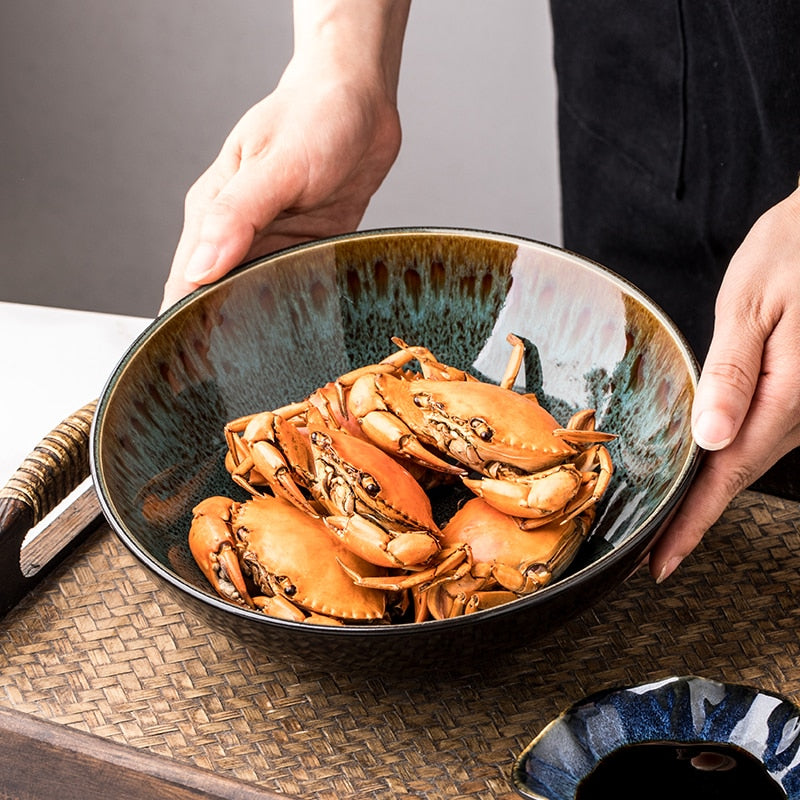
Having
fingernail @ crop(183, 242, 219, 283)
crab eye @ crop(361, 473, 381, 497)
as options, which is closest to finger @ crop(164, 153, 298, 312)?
fingernail @ crop(183, 242, 219, 283)

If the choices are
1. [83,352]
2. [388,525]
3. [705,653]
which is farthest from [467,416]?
[83,352]

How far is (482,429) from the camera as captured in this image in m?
0.72

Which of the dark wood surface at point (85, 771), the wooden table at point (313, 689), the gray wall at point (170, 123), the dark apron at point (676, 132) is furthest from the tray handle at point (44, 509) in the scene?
the gray wall at point (170, 123)

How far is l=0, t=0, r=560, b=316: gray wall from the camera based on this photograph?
215 centimetres

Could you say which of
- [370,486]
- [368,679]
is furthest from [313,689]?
[370,486]

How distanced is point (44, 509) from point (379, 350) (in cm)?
29

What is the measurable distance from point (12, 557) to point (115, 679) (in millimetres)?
120

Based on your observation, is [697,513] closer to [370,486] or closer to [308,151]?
[370,486]

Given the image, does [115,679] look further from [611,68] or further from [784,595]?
[611,68]

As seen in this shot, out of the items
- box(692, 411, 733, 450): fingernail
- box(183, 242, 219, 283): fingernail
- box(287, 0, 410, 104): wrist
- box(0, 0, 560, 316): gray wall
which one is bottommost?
box(0, 0, 560, 316): gray wall

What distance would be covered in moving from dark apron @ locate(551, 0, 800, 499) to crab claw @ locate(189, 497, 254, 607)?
2.32ft

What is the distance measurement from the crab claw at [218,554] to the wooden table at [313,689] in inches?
1.5

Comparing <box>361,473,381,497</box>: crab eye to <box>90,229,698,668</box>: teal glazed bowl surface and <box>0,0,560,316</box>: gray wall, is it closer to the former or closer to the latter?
<box>90,229,698,668</box>: teal glazed bowl surface

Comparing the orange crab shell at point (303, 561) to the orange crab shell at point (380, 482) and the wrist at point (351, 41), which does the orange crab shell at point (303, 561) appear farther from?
the wrist at point (351, 41)
